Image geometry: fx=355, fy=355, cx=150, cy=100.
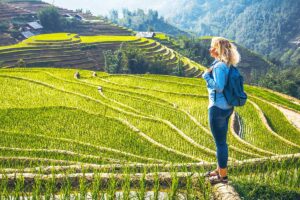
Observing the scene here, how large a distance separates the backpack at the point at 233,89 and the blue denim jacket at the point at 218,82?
0.07m

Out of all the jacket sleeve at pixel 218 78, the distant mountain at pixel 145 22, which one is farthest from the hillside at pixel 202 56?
the jacket sleeve at pixel 218 78

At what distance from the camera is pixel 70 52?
54.0 metres

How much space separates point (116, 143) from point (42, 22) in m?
68.2

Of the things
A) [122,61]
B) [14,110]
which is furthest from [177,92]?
[122,61]

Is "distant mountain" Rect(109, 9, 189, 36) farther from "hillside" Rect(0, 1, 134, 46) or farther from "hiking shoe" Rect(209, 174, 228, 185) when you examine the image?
"hiking shoe" Rect(209, 174, 228, 185)

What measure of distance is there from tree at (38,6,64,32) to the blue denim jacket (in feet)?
241

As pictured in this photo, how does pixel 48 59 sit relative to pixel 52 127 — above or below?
below

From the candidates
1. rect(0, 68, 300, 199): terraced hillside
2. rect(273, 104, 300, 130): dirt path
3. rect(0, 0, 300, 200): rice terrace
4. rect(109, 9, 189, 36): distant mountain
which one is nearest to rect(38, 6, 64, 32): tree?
rect(0, 0, 300, 200): rice terrace

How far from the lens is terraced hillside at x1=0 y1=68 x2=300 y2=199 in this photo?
553 centimetres

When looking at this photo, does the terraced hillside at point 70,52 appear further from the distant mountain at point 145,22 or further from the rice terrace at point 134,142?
the distant mountain at point 145,22

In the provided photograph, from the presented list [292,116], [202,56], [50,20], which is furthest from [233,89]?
[202,56]

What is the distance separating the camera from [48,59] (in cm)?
4953

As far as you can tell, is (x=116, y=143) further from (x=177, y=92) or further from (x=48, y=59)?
(x=48, y=59)

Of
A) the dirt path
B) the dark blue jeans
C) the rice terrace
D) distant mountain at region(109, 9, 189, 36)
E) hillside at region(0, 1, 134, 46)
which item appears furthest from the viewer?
distant mountain at region(109, 9, 189, 36)
